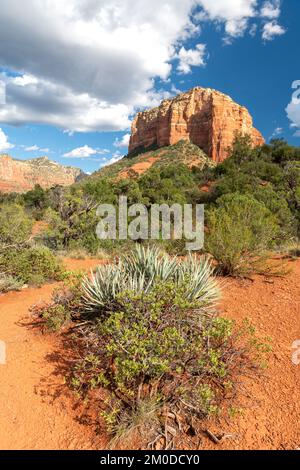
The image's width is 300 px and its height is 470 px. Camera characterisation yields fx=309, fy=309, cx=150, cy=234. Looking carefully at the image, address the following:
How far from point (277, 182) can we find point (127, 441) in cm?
2267

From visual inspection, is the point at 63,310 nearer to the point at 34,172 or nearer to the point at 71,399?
the point at 71,399

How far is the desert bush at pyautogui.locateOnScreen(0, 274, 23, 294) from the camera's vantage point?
22.4 feet

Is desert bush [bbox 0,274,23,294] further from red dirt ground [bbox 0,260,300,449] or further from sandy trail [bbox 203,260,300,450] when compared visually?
sandy trail [bbox 203,260,300,450]

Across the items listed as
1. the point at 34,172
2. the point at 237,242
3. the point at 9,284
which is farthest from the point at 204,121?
the point at 34,172

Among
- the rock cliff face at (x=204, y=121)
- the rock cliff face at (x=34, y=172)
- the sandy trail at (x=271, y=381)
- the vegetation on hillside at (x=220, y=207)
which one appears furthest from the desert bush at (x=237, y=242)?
the rock cliff face at (x=34, y=172)

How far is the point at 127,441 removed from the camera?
2.78m

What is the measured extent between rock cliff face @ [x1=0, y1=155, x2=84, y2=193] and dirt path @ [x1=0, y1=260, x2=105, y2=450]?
92.6m

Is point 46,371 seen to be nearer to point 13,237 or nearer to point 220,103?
point 13,237

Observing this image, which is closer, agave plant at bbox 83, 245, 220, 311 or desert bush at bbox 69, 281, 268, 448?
desert bush at bbox 69, 281, 268, 448

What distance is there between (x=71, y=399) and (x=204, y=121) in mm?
68699

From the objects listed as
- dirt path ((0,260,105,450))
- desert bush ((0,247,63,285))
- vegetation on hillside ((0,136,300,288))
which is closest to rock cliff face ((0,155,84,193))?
vegetation on hillside ((0,136,300,288))

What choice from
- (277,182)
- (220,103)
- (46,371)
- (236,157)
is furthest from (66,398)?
(220,103)

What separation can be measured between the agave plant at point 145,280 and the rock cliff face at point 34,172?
92.1m
